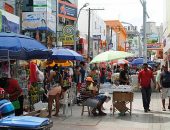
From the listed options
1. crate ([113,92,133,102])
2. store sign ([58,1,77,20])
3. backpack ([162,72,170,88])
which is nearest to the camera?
crate ([113,92,133,102])

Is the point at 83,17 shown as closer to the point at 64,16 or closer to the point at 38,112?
the point at 64,16

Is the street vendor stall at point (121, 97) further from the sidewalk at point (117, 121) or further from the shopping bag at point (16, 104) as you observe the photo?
the shopping bag at point (16, 104)

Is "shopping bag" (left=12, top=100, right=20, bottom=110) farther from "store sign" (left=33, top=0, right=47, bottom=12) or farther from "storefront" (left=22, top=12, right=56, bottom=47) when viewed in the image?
"store sign" (left=33, top=0, right=47, bottom=12)

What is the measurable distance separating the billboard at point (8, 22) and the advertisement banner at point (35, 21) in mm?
12415

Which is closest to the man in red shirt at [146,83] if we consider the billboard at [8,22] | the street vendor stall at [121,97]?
the street vendor stall at [121,97]

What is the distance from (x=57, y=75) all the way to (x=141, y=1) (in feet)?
46.5

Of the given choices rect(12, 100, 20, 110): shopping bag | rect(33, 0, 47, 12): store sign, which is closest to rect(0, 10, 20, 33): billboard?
rect(12, 100, 20, 110): shopping bag

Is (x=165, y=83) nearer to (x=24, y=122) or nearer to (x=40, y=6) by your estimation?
(x=24, y=122)

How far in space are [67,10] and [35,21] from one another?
39.9 ft

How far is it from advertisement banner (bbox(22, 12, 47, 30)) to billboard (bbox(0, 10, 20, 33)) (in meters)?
12.4

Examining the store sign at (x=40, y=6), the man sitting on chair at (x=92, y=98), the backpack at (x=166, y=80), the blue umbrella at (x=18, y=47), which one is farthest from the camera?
the store sign at (x=40, y=6)

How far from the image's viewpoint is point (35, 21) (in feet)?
116

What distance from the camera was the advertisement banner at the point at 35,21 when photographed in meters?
34.9

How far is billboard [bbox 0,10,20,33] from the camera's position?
19.4m
